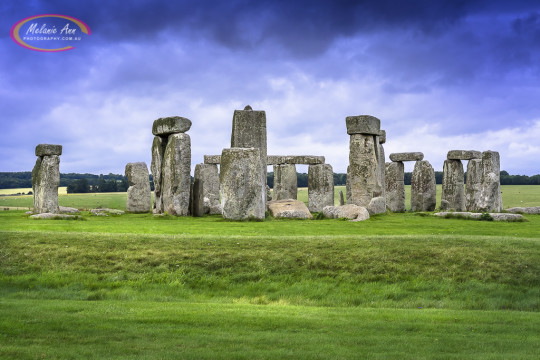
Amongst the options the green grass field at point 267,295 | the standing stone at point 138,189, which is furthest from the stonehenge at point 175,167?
the green grass field at point 267,295

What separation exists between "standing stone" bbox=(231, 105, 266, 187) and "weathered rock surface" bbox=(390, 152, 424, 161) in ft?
41.5

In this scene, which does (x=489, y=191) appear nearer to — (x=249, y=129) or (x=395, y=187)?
(x=395, y=187)

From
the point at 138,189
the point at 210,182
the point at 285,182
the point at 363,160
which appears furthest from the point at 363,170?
the point at 138,189

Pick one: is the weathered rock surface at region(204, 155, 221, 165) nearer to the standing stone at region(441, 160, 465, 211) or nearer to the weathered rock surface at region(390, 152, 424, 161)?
the weathered rock surface at region(390, 152, 424, 161)

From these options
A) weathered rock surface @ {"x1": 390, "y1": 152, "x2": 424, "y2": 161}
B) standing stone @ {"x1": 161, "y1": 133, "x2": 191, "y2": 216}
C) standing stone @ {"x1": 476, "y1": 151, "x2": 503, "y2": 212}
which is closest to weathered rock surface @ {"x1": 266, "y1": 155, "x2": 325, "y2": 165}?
weathered rock surface @ {"x1": 390, "y1": 152, "x2": 424, "y2": 161}

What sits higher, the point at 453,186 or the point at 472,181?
the point at 472,181

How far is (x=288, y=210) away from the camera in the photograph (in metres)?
24.8

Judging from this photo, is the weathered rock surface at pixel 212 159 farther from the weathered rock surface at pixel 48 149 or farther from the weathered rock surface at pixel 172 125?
the weathered rock surface at pixel 48 149

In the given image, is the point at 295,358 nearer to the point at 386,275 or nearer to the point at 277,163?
the point at 386,275

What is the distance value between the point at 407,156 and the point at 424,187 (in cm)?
202

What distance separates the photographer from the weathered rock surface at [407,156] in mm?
35750

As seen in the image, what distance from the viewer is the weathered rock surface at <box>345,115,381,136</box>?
90.3 feet

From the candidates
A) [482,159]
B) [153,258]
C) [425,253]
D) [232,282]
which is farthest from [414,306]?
[482,159]

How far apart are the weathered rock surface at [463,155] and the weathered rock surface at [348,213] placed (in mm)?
11510
